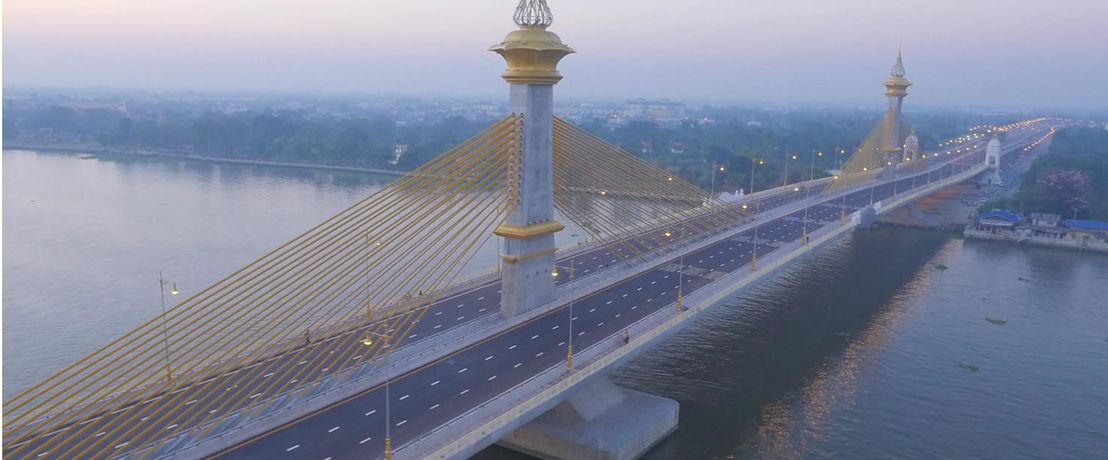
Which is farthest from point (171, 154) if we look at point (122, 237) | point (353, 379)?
point (353, 379)

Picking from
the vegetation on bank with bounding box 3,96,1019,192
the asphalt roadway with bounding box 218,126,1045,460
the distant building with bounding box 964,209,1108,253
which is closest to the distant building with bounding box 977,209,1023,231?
the distant building with bounding box 964,209,1108,253

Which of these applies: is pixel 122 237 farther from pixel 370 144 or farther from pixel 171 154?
pixel 171 154

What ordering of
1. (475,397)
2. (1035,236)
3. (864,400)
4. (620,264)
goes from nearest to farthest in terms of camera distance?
(475,397), (864,400), (620,264), (1035,236)

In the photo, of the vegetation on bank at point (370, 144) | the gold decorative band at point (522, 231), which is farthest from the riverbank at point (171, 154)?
the gold decorative band at point (522, 231)

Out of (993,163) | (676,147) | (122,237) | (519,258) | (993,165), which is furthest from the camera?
(676,147)

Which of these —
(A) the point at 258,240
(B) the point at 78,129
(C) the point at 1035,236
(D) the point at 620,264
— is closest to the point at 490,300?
(D) the point at 620,264

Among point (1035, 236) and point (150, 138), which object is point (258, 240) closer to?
point (1035, 236)
